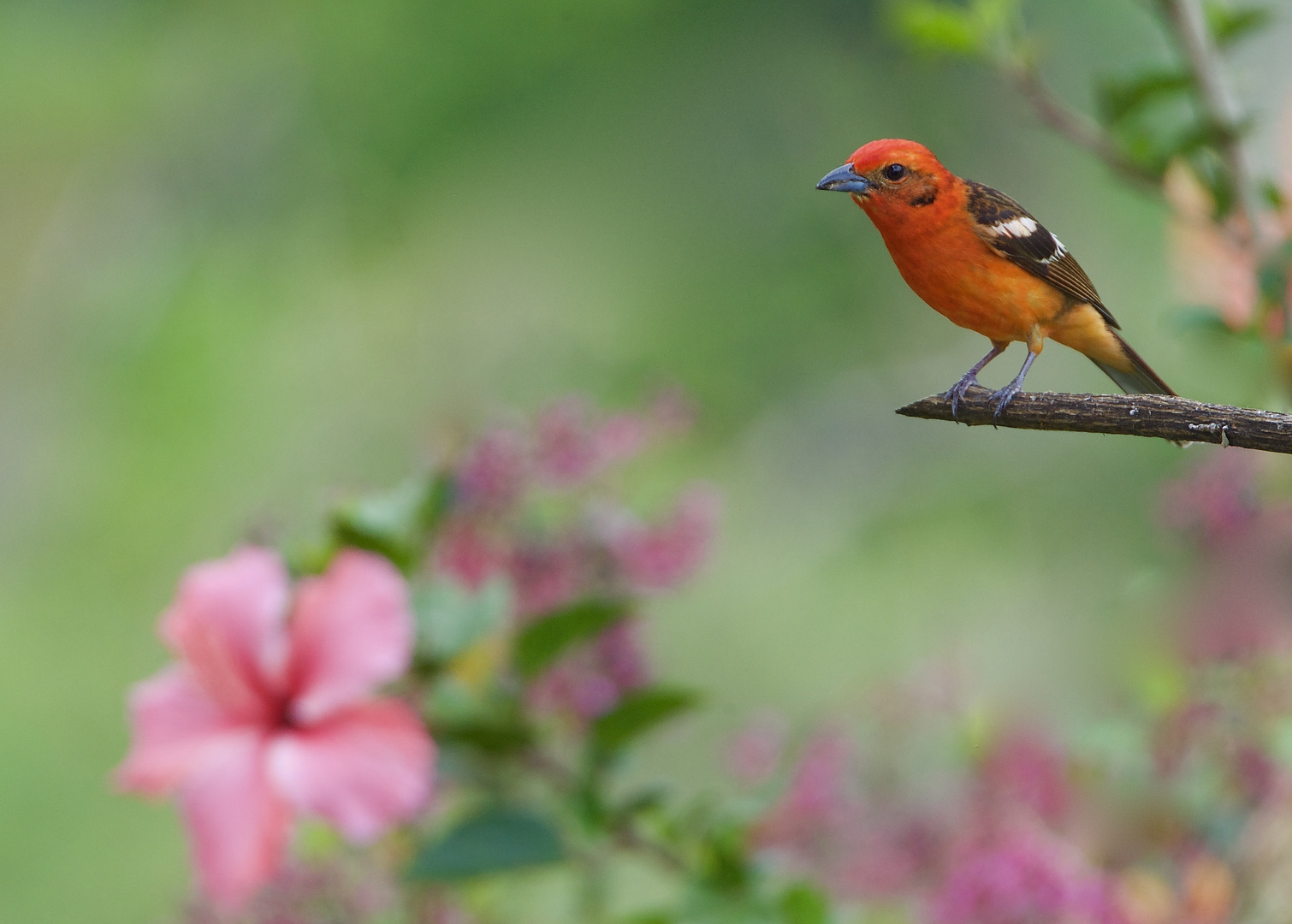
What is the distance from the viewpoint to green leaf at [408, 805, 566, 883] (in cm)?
39

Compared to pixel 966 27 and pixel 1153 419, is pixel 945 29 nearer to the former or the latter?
pixel 966 27

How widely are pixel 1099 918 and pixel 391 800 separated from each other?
0.23 meters

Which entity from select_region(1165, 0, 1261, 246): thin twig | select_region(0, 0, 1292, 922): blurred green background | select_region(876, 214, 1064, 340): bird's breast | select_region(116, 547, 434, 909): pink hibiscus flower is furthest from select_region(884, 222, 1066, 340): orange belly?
select_region(0, 0, 1292, 922): blurred green background

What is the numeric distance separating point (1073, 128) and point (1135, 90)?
0.02 m

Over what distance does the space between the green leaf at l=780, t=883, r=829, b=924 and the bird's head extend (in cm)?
24

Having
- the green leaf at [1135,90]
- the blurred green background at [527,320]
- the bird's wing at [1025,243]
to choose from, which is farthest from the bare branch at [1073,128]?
the blurred green background at [527,320]

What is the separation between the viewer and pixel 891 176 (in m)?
0.22

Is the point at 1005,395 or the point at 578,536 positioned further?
the point at 578,536

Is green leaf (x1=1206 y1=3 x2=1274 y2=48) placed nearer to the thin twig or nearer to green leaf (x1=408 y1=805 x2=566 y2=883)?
the thin twig

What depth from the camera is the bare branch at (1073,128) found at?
13.9 inches

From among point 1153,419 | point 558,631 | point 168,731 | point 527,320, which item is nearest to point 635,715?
point 558,631

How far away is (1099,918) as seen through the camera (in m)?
0.43

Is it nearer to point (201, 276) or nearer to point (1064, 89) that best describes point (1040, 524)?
point (1064, 89)

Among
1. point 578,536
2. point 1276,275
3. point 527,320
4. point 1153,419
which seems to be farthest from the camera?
point 527,320
